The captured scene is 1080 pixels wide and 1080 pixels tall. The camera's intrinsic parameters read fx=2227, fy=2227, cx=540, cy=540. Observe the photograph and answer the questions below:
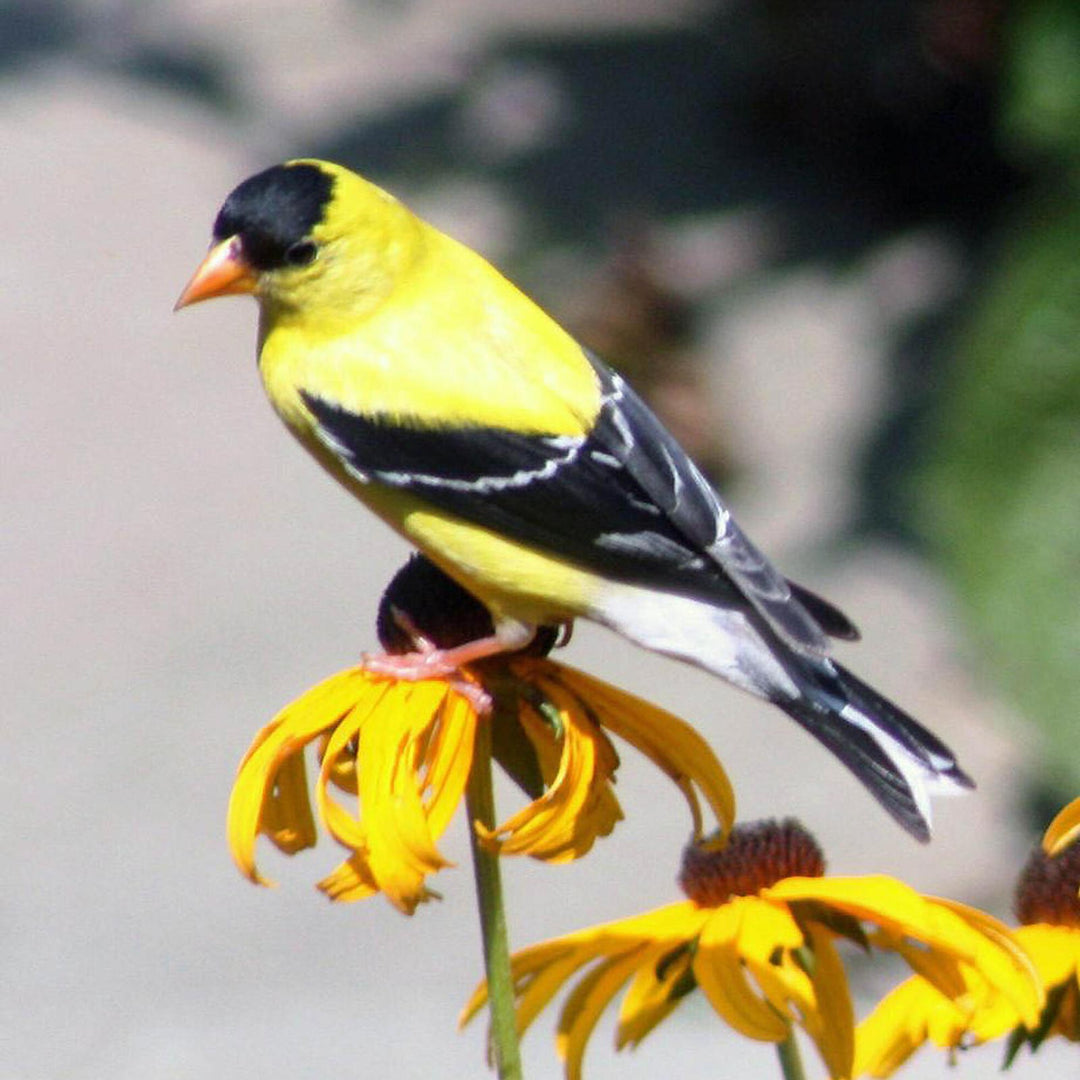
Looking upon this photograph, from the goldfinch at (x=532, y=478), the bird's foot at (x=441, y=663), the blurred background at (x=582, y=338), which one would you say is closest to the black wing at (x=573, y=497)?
the goldfinch at (x=532, y=478)

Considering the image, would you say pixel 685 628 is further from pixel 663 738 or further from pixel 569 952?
pixel 569 952

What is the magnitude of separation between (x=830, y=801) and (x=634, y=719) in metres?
2.85

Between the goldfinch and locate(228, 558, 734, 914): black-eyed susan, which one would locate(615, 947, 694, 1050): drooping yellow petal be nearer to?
locate(228, 558, 734, 914): black-eyed susan

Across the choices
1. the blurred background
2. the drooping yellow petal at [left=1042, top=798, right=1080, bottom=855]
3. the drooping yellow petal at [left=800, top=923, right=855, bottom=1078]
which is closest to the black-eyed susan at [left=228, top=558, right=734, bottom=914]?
the drooping yellow petal at [left=800, top=923, right=855, bottom=1078]

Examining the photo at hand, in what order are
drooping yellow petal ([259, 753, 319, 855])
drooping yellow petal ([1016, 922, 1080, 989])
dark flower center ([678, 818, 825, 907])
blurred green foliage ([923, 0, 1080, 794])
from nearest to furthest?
drooping yellow petal ([1016, 922, 1080, 989]), dark flower center ([678, 818, 825, 907]), drooping yellow petal ([259, 753, 319, 855]), blurred green foliage ([923, 0, 1080, 794])

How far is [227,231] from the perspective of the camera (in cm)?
190

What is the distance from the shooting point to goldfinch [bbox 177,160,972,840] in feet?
5.80

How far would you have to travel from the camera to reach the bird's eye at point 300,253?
A: 6.28ft

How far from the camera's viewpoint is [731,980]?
1372 mm

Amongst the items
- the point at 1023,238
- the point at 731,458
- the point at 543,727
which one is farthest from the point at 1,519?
the point at 543,727

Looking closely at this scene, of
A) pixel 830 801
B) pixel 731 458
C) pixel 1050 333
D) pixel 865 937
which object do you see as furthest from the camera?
pixel 731 458

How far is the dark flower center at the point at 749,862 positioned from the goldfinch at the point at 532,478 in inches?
6.0

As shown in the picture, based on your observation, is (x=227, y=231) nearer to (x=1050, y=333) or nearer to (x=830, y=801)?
(x=1050, y=333)

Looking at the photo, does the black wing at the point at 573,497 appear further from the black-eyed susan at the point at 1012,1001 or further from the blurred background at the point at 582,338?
the blurred background at the point at 582,338
